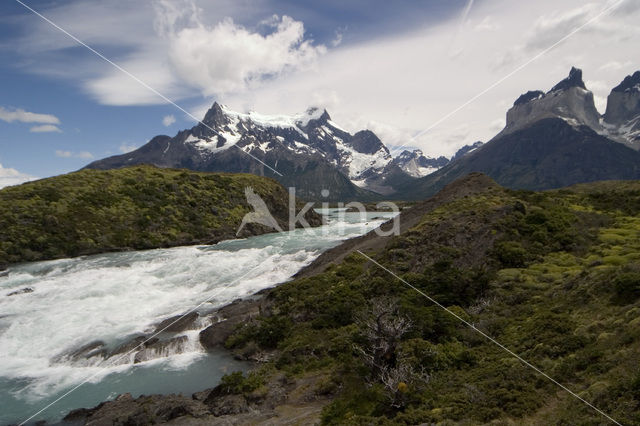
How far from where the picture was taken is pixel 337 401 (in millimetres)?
15992

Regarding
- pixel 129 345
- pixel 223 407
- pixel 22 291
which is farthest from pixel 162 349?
pixel 22 291

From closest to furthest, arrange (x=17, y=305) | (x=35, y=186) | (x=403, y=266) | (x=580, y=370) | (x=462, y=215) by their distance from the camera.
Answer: (x=580, y=370), (x=403, y=266), (x=462, y=215), (x=17, y=305), (x=35, y=186)

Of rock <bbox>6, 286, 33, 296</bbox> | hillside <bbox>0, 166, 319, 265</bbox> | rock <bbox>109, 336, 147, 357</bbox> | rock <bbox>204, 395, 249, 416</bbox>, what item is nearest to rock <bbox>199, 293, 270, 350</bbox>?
rock <bbox>109, 336, 147, 357</bbox>

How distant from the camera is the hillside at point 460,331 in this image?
12656 millimetres

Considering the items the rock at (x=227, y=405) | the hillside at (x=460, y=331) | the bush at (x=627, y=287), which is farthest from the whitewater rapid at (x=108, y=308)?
the bush at (x=627, y=287)

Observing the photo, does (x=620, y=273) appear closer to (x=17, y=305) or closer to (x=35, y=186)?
(x=17, y=305)

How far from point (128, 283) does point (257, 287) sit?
1548cm

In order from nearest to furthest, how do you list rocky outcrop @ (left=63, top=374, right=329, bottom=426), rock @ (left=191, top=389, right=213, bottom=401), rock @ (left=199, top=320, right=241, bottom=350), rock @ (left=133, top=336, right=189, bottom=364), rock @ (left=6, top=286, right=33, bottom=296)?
rocky outcrop @ (left=63, top=374, right=329, bottom=426) < rock @ (left=191, top=389, right=213, bottom=401) < rock @ (left=133, top=336, right=189, bottom=364) < rock @ (left=199, top=320, right=241, bottom=350) < rock @ (left=6, top=286, right=33, bottom=296)

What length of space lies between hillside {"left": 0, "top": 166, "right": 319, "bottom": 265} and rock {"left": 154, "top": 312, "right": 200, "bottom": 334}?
42.3 metres

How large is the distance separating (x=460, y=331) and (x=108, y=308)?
32382 mm

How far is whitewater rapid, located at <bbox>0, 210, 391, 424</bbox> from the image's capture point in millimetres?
23172

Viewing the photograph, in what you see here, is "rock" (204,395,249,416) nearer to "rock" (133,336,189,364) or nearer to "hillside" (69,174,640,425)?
"hillside" (69,174,640,425)

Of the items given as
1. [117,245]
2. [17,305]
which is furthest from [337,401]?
[117,245]

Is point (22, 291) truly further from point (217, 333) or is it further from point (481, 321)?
point (481, 321)
